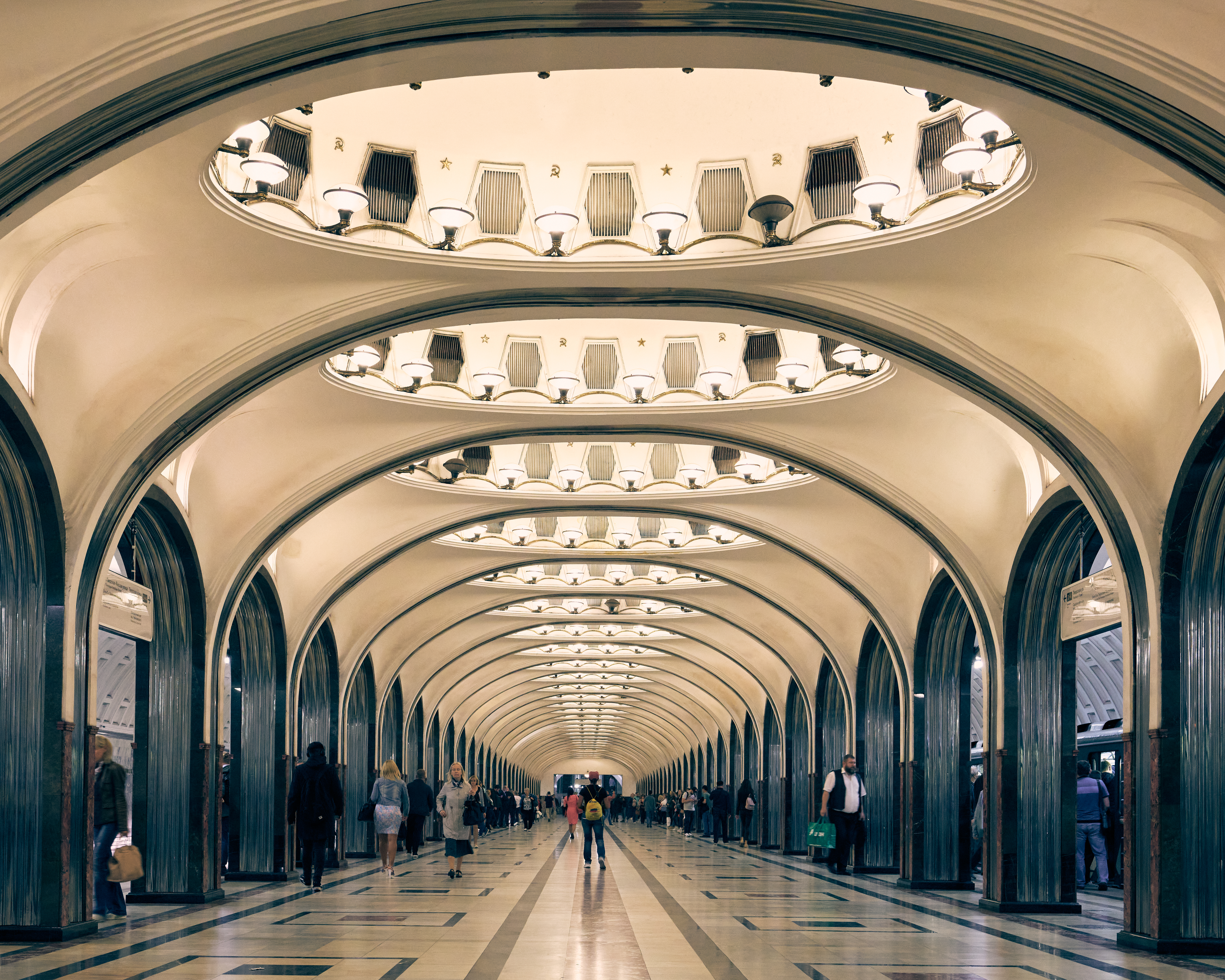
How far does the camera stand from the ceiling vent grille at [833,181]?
10.8 m

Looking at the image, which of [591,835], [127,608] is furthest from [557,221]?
[591,835]

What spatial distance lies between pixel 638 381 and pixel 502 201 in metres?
4.79

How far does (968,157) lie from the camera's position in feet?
30.5

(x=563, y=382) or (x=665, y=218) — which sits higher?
(x=665, y=218)

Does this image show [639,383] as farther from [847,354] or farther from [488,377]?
[847,354]

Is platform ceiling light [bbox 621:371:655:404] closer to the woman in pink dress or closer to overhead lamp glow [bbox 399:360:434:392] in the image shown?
overhead lamp glow [bbox 399:360:434:392]

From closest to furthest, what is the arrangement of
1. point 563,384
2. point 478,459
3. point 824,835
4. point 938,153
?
point 938,153 < point 563,384 < point 824,835 < point 478,459

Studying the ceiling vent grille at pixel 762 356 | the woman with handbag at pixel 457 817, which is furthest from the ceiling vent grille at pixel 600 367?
the woman with handbag at pixel 457 817

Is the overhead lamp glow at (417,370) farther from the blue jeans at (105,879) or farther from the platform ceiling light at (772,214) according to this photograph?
the blue jeans at (105,879)

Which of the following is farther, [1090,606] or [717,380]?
[717,380]

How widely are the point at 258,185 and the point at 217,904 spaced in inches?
329

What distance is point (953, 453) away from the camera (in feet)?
52.9

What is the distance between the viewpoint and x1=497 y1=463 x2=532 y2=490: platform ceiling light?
20.2 metres

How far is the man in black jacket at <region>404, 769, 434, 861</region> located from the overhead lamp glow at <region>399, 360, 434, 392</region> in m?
8.16
